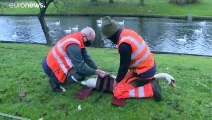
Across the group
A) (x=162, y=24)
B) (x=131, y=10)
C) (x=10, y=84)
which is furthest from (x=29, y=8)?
(x=10, y=84)

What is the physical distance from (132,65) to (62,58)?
179cm

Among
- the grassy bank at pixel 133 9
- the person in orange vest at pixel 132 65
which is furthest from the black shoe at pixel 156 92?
the grassy bank at pixel 133 9

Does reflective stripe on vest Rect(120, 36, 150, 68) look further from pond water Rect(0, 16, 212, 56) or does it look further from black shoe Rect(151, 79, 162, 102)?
pond water Rect(0, 16, 212, 56)

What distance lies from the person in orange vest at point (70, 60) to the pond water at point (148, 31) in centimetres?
1993

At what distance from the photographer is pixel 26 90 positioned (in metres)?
8.66

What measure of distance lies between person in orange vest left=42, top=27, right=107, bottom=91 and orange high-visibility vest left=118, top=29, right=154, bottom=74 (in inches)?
33.3

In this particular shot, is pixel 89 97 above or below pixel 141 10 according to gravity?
above

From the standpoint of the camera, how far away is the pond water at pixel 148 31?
2959 cm

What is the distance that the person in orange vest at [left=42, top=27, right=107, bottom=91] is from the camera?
7.64 metres

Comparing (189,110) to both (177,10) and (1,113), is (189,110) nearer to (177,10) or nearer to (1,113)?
(1,113)

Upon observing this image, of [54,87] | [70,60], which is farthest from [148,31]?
[70,60]

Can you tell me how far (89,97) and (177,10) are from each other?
149ft

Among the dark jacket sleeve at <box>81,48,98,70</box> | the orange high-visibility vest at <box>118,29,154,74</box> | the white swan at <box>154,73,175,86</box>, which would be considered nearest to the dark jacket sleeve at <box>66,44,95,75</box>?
the dark jacket sleeve at <box>81,48,98,70</box>

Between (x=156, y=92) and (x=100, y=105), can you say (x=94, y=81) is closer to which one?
(x=100, y=105)
